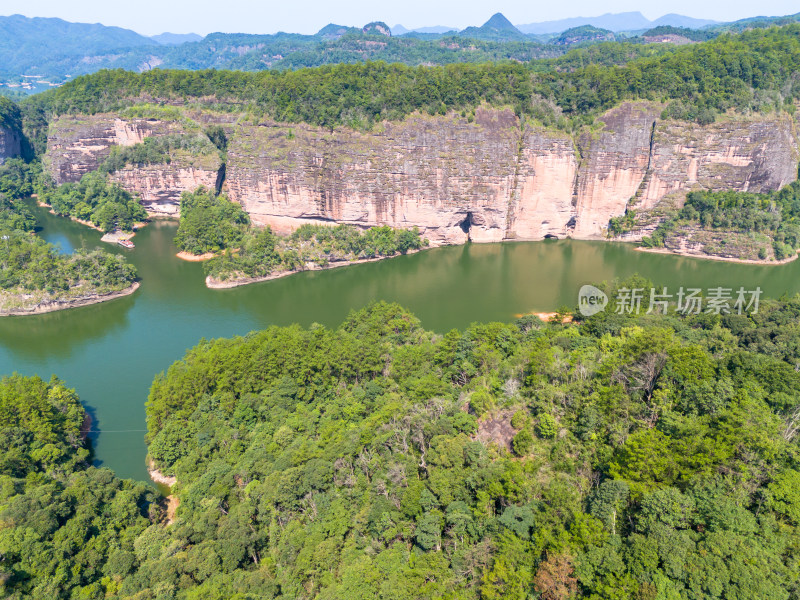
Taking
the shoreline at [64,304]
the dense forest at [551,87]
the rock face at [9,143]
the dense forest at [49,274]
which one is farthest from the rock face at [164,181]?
the rock face at [9,143]

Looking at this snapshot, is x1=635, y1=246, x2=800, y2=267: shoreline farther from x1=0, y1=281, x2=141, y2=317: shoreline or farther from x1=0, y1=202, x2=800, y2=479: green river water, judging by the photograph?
x1=0, y1=281, x2=141, y2=317: shoreline

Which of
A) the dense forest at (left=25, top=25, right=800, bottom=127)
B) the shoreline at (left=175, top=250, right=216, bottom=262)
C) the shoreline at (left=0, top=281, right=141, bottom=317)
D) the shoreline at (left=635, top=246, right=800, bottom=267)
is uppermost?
the dense forest at (left=25, top=25, right=800, bottom=127)

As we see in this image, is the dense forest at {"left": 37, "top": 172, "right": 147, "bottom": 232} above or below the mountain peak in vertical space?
below

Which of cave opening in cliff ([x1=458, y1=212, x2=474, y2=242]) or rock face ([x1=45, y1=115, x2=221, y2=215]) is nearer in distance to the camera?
cave opening in cliff ([x1=458, y1=212, x2=474, y2=242])

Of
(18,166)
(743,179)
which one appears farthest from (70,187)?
(743,179)

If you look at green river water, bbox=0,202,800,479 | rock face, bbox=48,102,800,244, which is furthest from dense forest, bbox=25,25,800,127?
green river water, bbox=0,202,800,479
